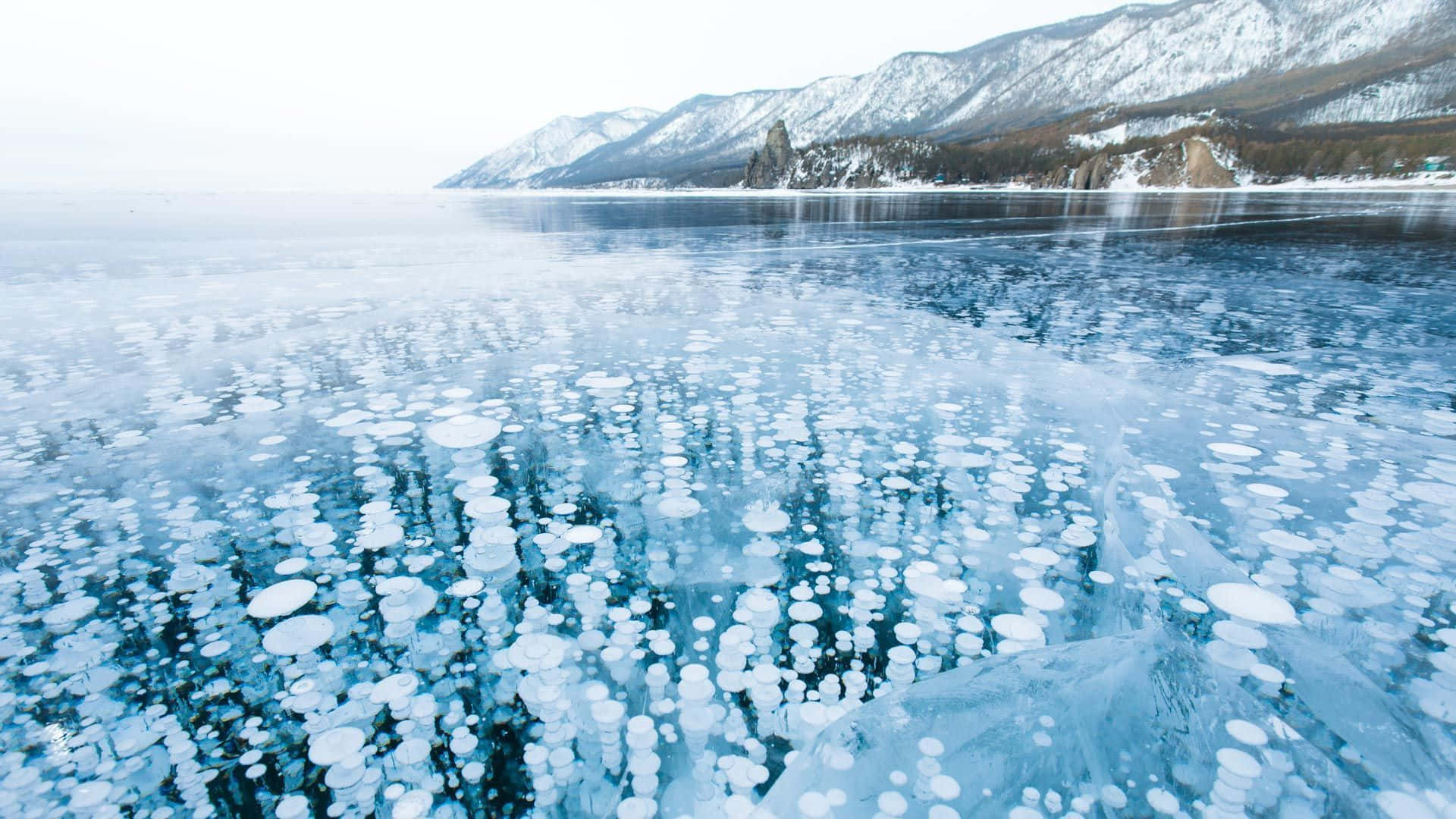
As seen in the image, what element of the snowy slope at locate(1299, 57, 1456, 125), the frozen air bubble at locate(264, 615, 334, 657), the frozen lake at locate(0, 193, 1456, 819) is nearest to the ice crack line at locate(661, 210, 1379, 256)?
the frozen lake at locate(0, 193, 1456, 819)

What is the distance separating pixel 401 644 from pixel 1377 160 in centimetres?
14052

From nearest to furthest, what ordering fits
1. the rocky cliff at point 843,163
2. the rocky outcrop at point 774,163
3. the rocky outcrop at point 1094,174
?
the rocky outcrop at point 1094,174 → the rocky cliff at point 843,163 → the rocky outcrop at point 774,163

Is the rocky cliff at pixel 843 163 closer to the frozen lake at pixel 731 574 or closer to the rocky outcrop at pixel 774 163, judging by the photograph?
the rocky outcrop at pixel 774 163

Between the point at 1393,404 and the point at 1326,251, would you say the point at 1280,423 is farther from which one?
the point at 1326,251

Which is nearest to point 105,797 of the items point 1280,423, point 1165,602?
point 1165,602

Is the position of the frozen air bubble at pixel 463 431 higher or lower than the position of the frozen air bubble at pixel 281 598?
higher

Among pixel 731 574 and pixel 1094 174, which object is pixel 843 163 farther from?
pixel 731 574

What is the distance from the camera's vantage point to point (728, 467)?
3.88 metres

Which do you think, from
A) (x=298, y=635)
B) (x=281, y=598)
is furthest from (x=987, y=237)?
(x=298, y=635)

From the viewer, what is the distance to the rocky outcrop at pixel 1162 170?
91.4 meters

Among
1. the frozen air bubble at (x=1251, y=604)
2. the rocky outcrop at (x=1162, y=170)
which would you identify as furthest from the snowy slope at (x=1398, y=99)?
the frozen air bubble at (x=1251, y=604)

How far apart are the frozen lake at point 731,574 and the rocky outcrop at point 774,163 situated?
147741mm

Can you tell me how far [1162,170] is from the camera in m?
94.7

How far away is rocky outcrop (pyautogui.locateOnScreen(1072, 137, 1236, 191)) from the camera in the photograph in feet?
300
